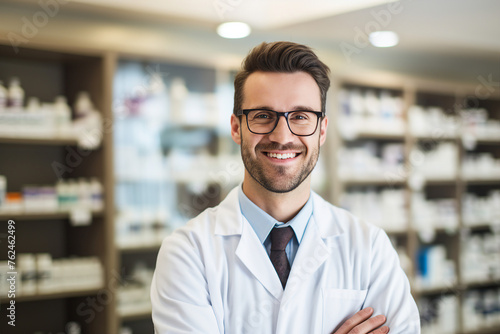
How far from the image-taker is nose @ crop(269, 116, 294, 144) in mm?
1599

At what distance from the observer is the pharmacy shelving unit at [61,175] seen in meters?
3.37

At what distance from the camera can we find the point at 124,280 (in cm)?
367

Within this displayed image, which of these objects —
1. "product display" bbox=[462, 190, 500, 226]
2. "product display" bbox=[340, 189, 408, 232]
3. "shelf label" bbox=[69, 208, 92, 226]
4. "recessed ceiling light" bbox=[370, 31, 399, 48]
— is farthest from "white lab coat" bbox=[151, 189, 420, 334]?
"product display" bbox=[462, 190, 500, 226]

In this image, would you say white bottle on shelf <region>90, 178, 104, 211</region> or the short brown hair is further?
white bottle on shelf <region>90, 178, 104, 211</region>

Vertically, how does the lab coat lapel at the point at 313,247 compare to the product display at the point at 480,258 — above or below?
above

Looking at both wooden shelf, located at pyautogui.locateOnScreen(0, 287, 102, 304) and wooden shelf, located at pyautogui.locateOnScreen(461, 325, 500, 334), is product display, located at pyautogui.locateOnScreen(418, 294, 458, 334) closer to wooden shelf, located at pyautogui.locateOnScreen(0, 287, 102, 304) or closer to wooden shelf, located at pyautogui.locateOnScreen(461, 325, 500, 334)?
wooden shelf, located at pyautogui.locateOnScreen(461, 325, 500, 334)

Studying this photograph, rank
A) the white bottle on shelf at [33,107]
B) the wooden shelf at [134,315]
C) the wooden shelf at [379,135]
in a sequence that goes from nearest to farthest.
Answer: the white bottle on shelf at [33,107] → the wooden shelf at [134,315] → the wooden shelf at [379,135]

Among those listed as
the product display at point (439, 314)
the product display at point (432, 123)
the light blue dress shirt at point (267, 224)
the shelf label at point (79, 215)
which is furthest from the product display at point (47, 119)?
the product display at point (439, 314)

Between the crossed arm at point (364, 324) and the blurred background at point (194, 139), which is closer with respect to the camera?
the crossed arm at point (364, 324)

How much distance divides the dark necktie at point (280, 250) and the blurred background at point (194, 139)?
6.50 ft

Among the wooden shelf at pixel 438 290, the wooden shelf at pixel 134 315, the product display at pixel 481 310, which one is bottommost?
the product display at pixel 481 310

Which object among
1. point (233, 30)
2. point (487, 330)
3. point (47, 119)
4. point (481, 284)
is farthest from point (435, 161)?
point (47, 119)

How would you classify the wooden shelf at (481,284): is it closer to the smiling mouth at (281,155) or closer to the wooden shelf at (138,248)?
the wooden shelf at (138,248)

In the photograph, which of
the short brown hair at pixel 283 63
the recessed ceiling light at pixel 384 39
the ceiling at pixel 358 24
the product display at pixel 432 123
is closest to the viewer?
the short brown hair at pixel 283 63
